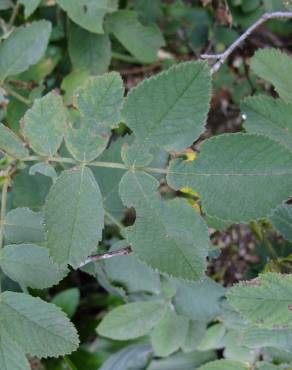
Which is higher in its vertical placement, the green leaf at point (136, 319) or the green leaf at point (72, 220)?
the green leaf at point (72, 220)

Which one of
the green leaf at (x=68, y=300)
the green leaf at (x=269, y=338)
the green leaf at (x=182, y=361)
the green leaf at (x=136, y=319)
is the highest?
the green leaf at (x=269, y=338)

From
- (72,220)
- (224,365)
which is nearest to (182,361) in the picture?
(224,365)

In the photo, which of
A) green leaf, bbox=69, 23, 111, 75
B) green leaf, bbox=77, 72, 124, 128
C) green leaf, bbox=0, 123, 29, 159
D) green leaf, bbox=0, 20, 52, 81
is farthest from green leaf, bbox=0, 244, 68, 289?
green leaf, bbox=69, 23, 111, 75

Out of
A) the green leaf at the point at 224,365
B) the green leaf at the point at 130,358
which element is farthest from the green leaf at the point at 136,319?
the green leaf at the point at 224,365

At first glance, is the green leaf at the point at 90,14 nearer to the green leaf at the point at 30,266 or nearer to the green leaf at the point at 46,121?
the green leaf at the point at 46,121

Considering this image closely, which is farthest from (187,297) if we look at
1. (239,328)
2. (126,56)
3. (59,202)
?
(126,56)

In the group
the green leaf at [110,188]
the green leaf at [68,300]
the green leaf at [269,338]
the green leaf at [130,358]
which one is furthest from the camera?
the green leaf at [68,300]

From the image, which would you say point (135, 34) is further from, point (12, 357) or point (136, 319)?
point (12, 357)
